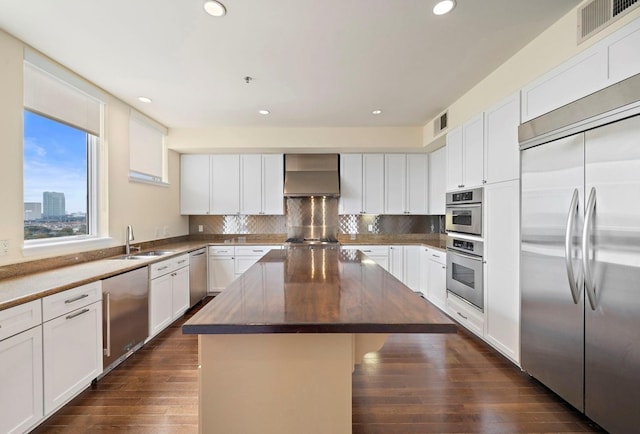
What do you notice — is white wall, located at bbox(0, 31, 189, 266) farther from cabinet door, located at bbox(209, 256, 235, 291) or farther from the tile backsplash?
cabinet door, located at bbox(209, 256, 235, 291)

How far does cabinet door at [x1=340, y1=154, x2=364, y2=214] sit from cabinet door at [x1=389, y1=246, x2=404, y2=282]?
86cm

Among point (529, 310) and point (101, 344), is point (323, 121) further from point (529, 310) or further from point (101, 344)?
point (101, 344)

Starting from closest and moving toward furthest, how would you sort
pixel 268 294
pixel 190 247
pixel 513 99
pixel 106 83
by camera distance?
pixel 268 294 → pixel 513 99 → pixel 106 83 → pixel 190 247

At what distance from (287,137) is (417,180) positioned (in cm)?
229

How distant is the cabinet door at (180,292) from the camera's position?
11.0 ft

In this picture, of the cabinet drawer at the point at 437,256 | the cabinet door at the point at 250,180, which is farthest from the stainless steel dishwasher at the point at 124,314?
the cabinet drawer at the point at 437,256

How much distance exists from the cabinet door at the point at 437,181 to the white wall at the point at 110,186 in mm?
4222

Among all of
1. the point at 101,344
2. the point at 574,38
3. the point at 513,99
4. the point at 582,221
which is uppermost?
the point at 574,38

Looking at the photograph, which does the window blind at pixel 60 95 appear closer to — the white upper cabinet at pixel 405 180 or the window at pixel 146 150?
the window at pixel 146 150

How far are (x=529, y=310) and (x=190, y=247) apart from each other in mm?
3887

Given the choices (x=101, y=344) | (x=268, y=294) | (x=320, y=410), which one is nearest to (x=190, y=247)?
(x=101, y=344)

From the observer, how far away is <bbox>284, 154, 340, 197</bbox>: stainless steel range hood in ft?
14.9

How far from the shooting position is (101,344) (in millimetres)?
2184

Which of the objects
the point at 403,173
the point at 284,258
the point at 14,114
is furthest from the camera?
the point at 403,173
